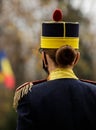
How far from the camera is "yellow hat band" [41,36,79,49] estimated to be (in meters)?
5.13

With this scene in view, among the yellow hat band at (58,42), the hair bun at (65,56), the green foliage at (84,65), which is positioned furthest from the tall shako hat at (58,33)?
the green foliage at (84,65)

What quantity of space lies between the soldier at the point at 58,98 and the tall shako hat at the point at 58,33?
3 cm

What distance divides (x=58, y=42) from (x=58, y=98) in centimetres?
37

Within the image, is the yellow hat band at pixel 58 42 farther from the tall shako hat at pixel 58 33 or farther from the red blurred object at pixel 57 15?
the red blurred object at pixel 57 15

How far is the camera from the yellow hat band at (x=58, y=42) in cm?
513

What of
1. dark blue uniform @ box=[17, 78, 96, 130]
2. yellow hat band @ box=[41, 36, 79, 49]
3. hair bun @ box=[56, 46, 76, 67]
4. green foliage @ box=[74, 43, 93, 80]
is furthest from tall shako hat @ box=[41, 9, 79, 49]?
green foliage @ box=[74, 43, 93, 80]

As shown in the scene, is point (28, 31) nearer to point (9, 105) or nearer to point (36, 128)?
point (9, 105)

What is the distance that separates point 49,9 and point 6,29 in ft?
3.97

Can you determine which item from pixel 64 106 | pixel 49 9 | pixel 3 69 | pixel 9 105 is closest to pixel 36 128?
pixel 64 106

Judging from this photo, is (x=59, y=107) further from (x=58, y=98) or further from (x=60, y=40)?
(x=60, y=40)

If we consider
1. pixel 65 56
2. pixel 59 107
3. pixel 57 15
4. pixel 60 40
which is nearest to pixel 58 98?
pixel 59 107

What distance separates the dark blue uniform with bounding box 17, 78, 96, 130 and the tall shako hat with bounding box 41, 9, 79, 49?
257 mm

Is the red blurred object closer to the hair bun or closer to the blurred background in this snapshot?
the hair bun

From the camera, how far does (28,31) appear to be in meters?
20.4
